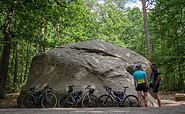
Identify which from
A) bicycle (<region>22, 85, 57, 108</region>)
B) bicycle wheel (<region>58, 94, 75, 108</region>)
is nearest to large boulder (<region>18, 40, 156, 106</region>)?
bicycle wheel (<region>58, 94, 75, 108</region>)

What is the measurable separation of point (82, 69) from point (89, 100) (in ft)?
5.96

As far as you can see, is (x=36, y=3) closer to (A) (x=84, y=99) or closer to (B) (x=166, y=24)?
(A) (x=84, y=99)

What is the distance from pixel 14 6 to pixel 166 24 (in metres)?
9.40

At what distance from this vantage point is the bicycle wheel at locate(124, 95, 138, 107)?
11.1 metres

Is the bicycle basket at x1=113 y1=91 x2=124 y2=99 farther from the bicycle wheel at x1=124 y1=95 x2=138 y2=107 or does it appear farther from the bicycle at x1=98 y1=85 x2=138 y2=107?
the bicycle wheel at x1=124 y1=95 x2=138 y2=107

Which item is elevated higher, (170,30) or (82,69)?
(170,30)

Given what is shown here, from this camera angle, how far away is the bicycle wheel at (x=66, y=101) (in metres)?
11.2

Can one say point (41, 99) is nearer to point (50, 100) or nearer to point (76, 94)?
point (50, 100)

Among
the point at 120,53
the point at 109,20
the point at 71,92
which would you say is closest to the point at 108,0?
the point at 109,20

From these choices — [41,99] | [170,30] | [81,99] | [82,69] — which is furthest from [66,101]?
[170,30]

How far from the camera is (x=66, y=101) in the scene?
1129 cm

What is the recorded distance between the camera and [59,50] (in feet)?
43.8

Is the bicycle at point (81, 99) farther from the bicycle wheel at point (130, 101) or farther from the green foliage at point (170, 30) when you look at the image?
the green foliage at point (170, 30)

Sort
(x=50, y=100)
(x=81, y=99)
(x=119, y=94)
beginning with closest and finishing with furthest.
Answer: (x=119, y=94) → (x=81, y=99) → (x=50, y=100)
